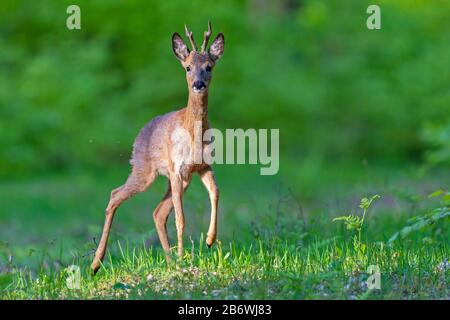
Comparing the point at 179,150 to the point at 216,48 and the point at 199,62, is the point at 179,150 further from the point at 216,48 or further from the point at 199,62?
the point at 216,48

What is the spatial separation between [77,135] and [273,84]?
4.08 metres

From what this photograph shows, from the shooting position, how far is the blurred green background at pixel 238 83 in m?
19.0

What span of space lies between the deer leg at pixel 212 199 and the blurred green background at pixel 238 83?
10.4 metres

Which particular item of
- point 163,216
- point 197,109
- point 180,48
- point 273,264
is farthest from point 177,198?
point 180,48

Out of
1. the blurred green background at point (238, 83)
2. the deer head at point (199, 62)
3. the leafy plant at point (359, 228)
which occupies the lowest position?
the leafy plant at point (359, 228)

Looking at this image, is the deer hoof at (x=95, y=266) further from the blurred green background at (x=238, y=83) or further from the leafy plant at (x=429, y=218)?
the blurred green background at (x=238, y=83)

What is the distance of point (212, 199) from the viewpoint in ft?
24.1

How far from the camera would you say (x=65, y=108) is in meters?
19.9

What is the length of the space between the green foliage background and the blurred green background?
27 millimetres

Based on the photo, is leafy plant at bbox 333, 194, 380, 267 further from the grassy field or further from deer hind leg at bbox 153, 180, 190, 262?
deer hind leg at bbox 153, 180, 190, 262

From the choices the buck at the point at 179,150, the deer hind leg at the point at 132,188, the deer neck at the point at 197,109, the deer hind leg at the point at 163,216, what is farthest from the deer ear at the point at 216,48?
the deer hind leg at the point at 163,216

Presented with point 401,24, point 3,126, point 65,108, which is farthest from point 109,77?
point 401,24

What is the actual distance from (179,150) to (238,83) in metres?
13.1
